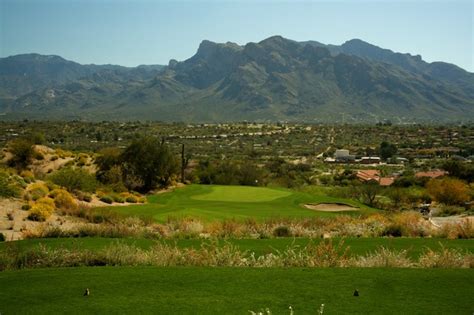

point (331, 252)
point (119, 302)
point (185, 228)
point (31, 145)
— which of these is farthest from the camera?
point (31, 145)

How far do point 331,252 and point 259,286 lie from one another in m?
2.55

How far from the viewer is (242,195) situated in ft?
103

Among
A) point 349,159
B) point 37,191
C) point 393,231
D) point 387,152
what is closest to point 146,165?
point 37,191

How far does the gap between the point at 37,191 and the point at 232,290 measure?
1995cm

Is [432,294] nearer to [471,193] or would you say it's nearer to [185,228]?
[185,228]

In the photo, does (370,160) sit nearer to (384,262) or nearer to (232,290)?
(384,262)

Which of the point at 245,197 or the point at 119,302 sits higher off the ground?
the point at 119,302

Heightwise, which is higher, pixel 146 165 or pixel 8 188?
pixel 8 188

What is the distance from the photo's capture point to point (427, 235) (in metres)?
16.5

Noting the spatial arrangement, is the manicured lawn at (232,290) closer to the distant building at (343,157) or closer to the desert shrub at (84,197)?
the desert shrub at (84,197)

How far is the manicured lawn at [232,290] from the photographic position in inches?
284

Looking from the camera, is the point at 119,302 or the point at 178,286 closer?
the point at 119,302

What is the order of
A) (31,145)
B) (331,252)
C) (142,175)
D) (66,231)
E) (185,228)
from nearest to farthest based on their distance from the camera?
1. (331,252)
2. (66,231)
3. (185,228)
4. (142,175)
5. (31,145)

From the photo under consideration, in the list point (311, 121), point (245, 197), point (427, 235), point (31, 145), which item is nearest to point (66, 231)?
point (427, 235)
